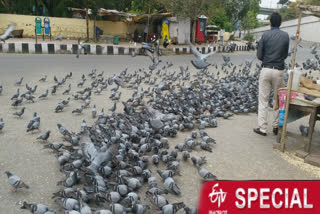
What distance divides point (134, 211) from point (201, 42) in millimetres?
25998

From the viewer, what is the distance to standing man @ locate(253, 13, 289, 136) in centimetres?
451

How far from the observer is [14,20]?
19.9 m

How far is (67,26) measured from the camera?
70.9ft

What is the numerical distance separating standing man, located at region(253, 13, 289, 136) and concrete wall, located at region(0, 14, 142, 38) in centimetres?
1923

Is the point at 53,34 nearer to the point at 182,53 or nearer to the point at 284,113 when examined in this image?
the point at 182,53

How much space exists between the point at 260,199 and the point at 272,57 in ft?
9.61

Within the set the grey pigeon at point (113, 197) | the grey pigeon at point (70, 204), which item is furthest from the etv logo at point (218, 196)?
the grey pigeon at point (70, 204)

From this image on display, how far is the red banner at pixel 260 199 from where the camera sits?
2.15 metres

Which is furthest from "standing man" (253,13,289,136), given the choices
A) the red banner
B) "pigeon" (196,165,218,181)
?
the red banner

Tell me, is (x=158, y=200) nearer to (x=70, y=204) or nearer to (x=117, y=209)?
(x=117, y=209)

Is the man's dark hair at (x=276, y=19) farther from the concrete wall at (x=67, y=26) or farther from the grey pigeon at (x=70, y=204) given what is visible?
the concrete wall at (x=67, y=26)

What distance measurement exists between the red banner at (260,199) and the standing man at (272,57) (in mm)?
2534

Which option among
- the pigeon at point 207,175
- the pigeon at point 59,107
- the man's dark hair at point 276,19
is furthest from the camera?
the pigeon at point 59,107

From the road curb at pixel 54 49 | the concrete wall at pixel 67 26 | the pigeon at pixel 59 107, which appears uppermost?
the concrete wall at pixel 67 26
